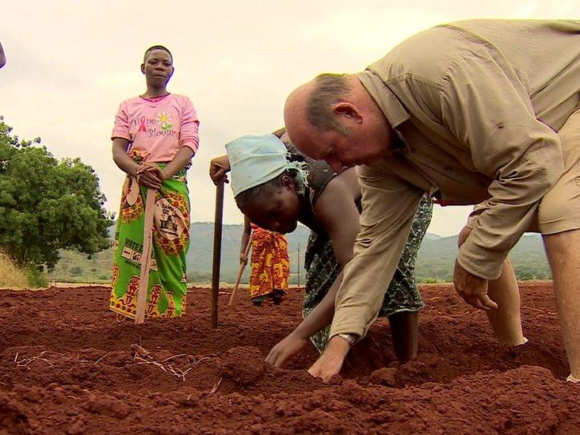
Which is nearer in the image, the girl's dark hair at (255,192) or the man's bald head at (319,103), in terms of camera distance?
the man's bald head at (319,103)

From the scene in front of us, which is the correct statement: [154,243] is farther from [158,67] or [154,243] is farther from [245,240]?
[245,240]

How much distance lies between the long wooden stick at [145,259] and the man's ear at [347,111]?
2533 millimetres

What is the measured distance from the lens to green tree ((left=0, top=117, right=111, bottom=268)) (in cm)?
1644

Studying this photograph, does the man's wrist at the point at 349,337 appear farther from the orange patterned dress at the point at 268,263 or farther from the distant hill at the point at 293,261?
the distant hill at the point at 293,261

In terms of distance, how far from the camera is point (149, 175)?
4.86 m

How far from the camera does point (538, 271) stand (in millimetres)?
26562

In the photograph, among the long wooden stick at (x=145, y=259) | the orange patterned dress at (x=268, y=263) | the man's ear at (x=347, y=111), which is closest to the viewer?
the man's ear at (x=347, y=111)

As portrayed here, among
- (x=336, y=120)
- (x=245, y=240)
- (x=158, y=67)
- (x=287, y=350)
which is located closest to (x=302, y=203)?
(x=287, y=350)

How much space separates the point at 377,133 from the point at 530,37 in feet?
2.00

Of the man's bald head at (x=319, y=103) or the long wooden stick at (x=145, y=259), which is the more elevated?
the man's bald head at (x=319, y=103)

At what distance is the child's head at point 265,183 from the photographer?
312cm

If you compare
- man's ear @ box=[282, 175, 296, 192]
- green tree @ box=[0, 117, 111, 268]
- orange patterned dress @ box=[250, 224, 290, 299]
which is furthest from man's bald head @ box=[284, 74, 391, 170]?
green tree @ box=[0, 117, 111, 268]


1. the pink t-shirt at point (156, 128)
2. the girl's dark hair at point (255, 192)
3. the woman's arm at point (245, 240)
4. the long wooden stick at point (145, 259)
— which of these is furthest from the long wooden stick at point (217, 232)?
the woman's arm at point (245, 240)

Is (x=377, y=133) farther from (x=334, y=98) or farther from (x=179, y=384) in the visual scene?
(x=179, y=384)
